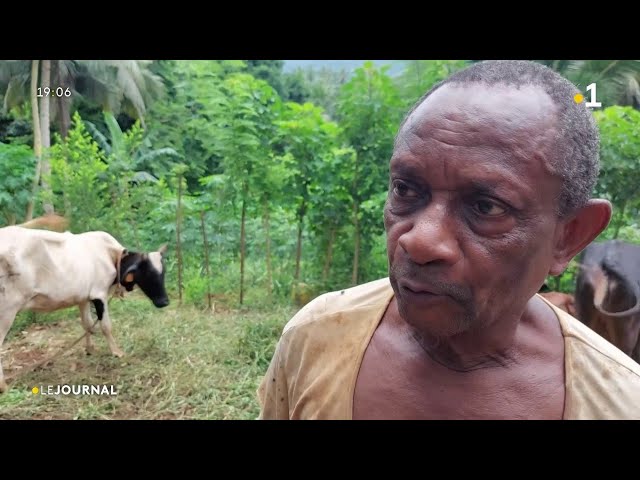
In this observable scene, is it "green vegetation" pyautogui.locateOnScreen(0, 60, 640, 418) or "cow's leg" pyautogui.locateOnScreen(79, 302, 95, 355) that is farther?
"cow's leg" pyautogui.locateOnScreen(79, 302, 95, 355)

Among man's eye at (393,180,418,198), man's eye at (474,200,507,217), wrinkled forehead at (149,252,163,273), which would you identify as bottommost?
wrinkled forehead at (149,252,163,273)

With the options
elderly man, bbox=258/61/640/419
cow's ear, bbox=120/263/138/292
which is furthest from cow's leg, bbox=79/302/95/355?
elderly man, bbox=258/61/640/419

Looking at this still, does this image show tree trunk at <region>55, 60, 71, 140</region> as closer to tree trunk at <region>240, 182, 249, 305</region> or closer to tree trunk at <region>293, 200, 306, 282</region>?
tree trunk at <region>240, 182, 249, 305</region>

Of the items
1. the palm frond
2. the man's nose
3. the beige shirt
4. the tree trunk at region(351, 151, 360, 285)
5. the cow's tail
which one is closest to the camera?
the man's nose

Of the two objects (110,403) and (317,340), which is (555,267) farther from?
(110,403)

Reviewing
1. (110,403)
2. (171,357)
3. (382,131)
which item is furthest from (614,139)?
(110,403)

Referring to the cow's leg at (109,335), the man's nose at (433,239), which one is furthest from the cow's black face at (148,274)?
the man's nose at (433,239)

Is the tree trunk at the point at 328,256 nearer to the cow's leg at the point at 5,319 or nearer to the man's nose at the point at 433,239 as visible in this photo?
the cow's leg at the point at 5,319

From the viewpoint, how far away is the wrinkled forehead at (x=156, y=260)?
3285 mm

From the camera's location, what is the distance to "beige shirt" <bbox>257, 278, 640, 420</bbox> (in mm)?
821

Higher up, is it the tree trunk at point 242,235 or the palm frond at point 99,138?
the palm frond at point 99,138

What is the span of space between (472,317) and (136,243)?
10.2ft
